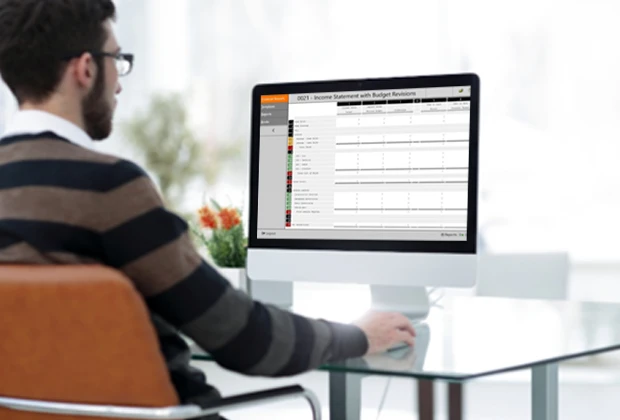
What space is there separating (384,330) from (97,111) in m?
0.65

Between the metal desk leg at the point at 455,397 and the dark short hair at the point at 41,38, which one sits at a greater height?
the dark short hair at the point at 41,38

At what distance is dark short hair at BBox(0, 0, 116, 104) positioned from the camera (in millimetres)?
1394

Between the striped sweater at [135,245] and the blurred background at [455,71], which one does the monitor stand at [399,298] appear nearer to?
the striped sweater at [135,245]

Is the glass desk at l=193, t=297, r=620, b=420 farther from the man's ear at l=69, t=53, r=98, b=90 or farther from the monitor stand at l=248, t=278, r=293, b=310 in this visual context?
the man's ear at l=69, t=53, r=98, b=90

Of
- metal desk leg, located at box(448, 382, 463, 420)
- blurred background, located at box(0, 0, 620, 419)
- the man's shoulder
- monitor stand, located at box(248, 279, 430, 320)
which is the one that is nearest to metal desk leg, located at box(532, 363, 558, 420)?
metal desk leg, located at box(448, 382, 463, 420)

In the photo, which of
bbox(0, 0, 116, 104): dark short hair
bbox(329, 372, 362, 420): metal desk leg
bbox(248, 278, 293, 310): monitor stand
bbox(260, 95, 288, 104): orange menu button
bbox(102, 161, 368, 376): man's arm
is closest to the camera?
bbox(102, 161, 368, 376): man's arm

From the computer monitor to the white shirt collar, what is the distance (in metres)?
0.65

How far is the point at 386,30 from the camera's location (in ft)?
17.9

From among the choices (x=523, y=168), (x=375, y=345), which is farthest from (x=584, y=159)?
(x=375, y=345)

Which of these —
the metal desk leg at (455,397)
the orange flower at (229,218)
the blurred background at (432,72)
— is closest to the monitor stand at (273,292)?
the orange flower at (229,218)

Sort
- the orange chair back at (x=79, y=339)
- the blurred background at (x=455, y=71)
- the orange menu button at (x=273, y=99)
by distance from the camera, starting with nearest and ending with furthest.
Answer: the orange chair back at (x=79, y=339) → the orange menu button at (x=273, y=99) → the blurred background at (x=455, y=71)

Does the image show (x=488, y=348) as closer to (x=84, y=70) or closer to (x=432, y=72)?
(x=84, y=70)

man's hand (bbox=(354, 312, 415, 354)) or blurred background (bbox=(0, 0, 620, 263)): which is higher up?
blurred background (bbox=(0, 0, 620, 263))

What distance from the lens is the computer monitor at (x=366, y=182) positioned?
189 cm
